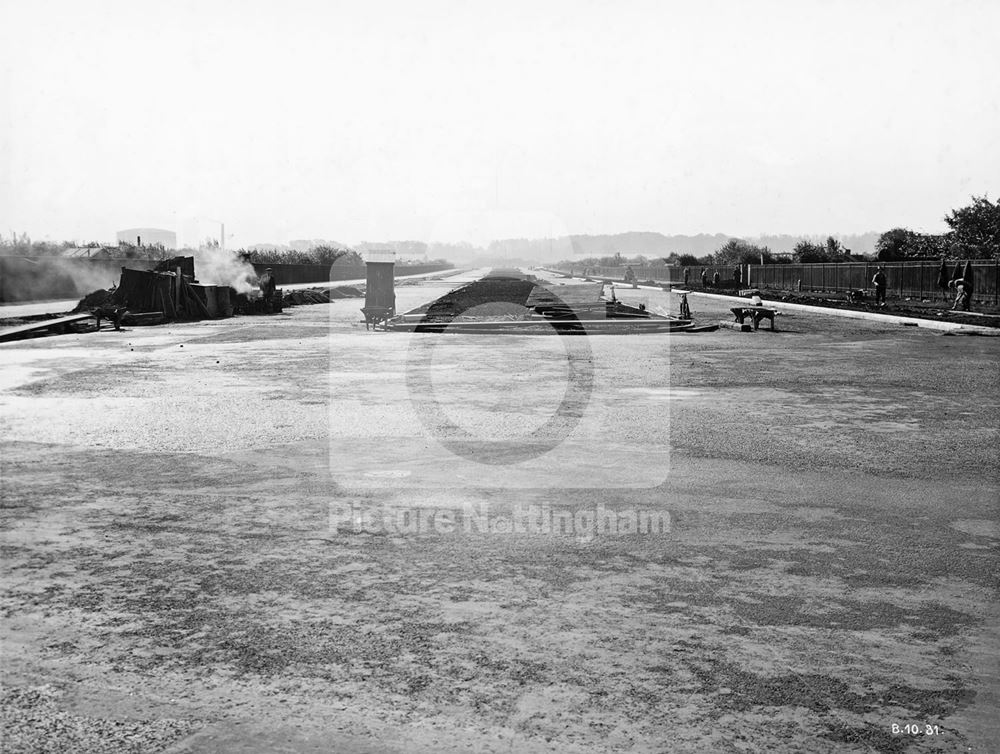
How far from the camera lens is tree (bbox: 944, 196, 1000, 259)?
55.4 m

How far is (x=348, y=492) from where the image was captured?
796 cm

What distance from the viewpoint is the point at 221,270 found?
40.9 m

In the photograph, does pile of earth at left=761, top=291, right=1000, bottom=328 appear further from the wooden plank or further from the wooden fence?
the wooden plank

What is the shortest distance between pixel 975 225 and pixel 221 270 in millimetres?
41567

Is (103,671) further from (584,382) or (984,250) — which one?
(984,250)

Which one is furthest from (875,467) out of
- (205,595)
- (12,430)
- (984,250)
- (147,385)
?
(984,250)

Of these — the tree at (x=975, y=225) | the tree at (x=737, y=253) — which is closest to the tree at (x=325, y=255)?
the tree at (x=737, y=253)

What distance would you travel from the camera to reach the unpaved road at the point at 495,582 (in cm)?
400

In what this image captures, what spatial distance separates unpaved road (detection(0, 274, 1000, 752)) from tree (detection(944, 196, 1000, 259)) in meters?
48.0

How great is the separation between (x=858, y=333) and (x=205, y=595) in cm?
2303

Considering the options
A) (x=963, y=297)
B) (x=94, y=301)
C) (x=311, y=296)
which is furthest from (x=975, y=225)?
(x=94, y=301)

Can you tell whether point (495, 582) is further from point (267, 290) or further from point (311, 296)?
point (311, 296)

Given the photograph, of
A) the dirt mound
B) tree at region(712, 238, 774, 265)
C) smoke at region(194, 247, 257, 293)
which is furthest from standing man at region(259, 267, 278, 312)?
tree at region(712, 238, 774, 265)

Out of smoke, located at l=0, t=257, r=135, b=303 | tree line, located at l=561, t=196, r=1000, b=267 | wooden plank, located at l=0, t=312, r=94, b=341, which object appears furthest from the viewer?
tree line, located at l=561, t=196, r=1000, b=267
